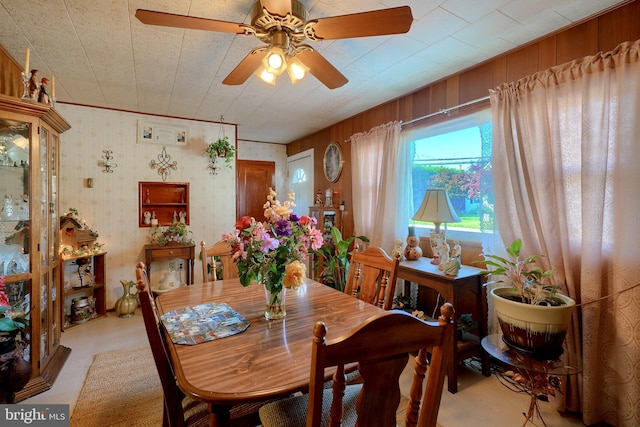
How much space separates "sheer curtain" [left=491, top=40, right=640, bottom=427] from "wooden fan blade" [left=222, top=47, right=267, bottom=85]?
69.8 inches

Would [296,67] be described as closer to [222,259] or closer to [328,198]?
[222,259]

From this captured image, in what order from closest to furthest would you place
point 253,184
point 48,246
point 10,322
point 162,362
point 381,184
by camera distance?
1. point 162,362
2. point 10,322
3. point 48,246
4. point 381,184
5. point 253,184

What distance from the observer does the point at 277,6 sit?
4.51 ft

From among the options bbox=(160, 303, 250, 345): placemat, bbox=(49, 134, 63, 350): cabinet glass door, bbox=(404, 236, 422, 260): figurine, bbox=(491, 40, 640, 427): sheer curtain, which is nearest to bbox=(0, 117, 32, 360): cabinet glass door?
bbox=(49, 134, 63, 350): cabinet glass door

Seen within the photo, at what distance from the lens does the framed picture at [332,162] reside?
4.09 metres

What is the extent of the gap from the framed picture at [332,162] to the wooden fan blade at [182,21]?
2653 millimetres

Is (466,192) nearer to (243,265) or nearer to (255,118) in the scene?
(243,265)

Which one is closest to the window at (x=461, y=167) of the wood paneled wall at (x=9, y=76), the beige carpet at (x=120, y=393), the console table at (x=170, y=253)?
the beige carpet at (x=120, y=393)

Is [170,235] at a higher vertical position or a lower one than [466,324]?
higher

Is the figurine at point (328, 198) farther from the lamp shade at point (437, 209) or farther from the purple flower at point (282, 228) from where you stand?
the purple flower at point (282, 228)

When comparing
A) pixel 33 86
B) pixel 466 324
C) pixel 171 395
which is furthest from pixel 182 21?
pixel 466 324

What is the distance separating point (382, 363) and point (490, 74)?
2.45 meters

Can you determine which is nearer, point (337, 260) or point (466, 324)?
point (466, 324)

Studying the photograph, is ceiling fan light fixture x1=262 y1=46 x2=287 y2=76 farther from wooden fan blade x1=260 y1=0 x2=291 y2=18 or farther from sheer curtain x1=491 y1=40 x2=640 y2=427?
sheer curtain x1=491 y1=40 x2=640 y2=427
